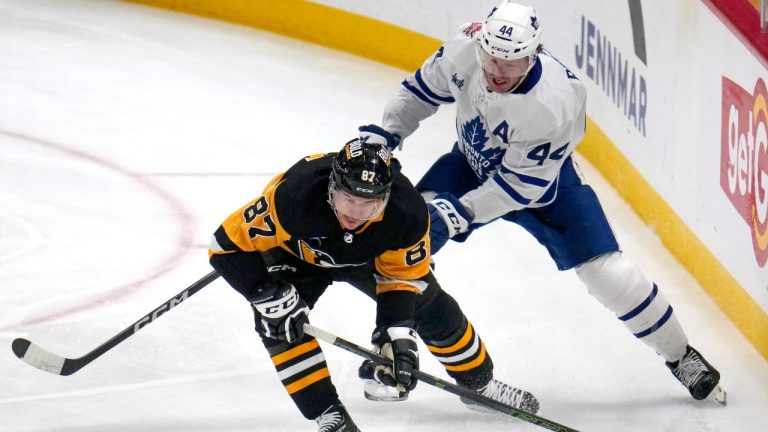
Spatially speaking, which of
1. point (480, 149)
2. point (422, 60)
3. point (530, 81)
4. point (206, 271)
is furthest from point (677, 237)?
point (422, 60)

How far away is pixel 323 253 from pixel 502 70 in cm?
72

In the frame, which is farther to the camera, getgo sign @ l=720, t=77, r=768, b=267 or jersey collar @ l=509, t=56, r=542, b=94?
getgo sign @ l=720, t=77, r=768, b=267

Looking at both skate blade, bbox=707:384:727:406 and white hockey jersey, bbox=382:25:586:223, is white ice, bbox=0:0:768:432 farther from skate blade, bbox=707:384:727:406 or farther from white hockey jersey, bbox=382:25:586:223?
white hockey jersey, bbox=382:25:586:223

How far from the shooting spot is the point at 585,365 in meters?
4.00

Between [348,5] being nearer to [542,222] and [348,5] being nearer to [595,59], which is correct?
[595,59]

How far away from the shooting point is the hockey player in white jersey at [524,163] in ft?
11.4

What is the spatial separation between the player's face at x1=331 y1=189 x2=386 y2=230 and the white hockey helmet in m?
0.65

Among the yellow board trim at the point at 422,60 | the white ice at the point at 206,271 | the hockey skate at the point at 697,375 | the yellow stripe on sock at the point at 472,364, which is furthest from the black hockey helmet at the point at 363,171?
the yellow board trim at the point at 422,60

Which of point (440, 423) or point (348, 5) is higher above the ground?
point (348, 5)

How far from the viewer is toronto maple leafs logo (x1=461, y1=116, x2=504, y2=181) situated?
3648 millimetres

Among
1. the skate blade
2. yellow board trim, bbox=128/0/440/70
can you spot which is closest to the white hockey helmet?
the skate blade

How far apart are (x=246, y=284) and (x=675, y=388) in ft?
5.05

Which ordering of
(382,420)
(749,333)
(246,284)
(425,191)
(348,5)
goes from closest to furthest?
(246,284)
(382,420)
(425,191)
(749,333)
(348,5)

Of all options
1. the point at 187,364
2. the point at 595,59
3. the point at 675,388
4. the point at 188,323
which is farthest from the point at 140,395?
the point at 595,59
